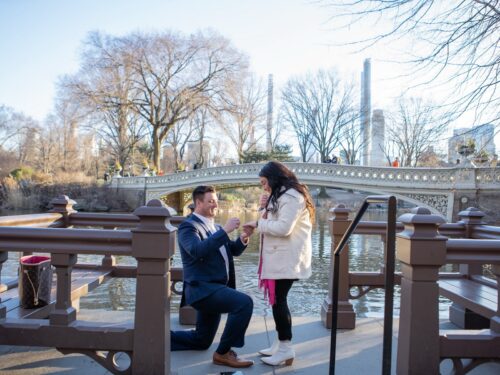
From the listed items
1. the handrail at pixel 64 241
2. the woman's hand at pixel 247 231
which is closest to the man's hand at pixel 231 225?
the woman's hand at pixel 247 231

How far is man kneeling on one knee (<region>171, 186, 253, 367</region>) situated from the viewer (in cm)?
317

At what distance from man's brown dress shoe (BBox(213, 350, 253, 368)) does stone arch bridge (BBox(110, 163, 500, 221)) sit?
1278 cm

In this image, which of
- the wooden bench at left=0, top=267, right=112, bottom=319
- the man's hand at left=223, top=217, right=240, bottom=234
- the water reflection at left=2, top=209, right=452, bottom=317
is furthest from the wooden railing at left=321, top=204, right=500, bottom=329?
the water reflection at left=2, top=209, right=452, bottom=317

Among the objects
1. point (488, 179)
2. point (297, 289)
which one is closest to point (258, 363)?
point (297, 289)

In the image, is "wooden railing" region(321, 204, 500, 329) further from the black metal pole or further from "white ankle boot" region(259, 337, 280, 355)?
the black metal pole

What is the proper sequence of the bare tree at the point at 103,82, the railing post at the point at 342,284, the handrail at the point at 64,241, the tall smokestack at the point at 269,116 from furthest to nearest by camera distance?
the tall smokestack at the point at 269,116, the bare tree at the point at 103,82, the railing post at the point at 342,284, the handrail at the point at 64,241

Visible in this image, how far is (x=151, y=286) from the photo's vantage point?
2648 mm

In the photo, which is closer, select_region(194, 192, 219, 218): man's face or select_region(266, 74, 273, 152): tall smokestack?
select_region(194, 192, 219, 218): man's face

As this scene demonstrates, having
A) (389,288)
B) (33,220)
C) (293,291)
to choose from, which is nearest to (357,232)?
(389,288)

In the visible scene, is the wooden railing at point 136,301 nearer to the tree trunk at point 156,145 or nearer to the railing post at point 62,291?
the railing post at point 62,291

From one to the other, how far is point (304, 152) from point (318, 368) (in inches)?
1690

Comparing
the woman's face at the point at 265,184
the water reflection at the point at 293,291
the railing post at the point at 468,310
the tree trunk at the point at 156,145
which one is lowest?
the water reflection at the point at 293,291

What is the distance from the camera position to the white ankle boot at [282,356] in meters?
3.28

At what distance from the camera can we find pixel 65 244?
271 centimetres
